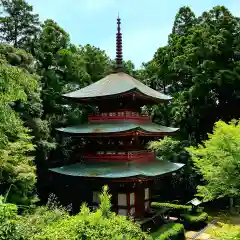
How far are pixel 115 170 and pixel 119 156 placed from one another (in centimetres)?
122

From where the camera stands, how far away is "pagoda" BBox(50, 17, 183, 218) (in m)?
21.5

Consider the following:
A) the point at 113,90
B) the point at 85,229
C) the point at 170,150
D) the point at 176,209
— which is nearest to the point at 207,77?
the point at 170,150

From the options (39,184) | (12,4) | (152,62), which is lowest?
(39,184)

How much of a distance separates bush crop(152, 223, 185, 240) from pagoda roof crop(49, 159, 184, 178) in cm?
314

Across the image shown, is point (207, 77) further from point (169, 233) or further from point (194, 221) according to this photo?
point (169, 233)

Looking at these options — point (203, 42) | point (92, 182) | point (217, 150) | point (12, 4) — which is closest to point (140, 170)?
point (92, 182)

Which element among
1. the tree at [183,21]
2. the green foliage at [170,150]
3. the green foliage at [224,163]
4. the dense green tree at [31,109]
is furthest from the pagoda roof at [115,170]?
the tree at [183,21]

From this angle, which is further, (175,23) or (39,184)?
(175,23)

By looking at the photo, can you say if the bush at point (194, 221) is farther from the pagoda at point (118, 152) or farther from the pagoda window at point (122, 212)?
the pagoda window at point (122, 212)

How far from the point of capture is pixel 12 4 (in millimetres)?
38094

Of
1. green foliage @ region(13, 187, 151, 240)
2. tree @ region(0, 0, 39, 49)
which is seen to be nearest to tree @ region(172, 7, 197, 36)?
tree @ region(0, 0, 39, 49)

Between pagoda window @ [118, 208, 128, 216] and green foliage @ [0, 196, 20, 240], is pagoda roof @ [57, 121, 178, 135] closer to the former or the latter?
pagoda window @ [118, 208, 128, 216]

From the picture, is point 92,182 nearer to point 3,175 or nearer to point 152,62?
point 3,175

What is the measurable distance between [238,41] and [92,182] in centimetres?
2232
